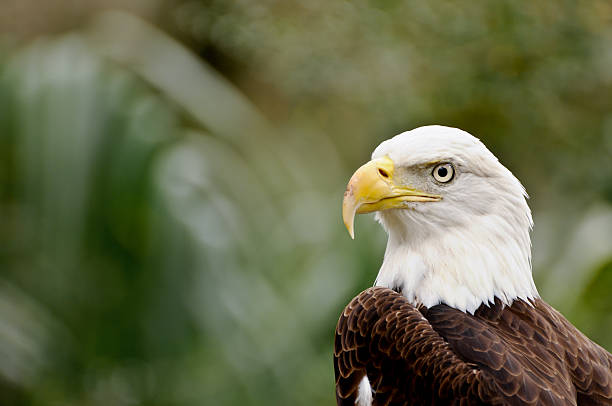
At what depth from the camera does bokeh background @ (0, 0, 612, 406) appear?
5730 millimetres

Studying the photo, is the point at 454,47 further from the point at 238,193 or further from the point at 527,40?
the point at 238,193

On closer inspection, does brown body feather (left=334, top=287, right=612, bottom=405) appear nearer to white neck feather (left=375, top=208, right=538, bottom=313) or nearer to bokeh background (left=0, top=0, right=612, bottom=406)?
white neck feather (left=375, top=208, right=538, bottom=313)

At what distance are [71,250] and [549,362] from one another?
14.7ft

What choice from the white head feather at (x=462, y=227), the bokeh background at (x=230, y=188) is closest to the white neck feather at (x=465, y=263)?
the white head feather at (x=462, y=227)

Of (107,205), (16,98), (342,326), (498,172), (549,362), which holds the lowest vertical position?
(549,362)

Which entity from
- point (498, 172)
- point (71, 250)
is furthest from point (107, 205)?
point (498, 172)

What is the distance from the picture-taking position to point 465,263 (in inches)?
96.3

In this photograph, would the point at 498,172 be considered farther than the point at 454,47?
No

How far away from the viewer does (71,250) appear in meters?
5.98

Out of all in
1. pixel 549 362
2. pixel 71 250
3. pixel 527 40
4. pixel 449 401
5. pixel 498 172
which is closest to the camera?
pixel 449 401

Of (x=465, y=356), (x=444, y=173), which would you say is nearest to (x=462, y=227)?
(x=444, y=173)

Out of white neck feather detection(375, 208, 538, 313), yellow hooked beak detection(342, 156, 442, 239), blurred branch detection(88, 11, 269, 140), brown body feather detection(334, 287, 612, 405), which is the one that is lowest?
brown body feather detection(334, 287, 612, 405)

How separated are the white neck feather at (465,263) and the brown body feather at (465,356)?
0.05 meters

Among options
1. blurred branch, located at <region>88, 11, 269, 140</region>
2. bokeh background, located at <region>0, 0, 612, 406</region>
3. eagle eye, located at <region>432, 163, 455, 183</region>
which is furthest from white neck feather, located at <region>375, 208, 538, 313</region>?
blurred branch, located at <region>88, 11, 269, 140</region>
